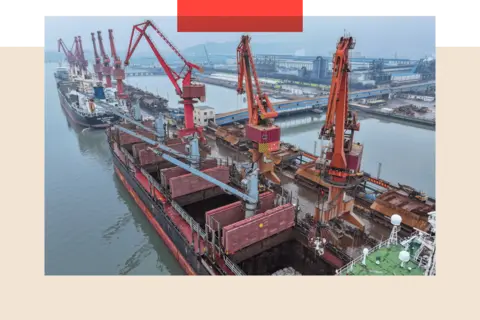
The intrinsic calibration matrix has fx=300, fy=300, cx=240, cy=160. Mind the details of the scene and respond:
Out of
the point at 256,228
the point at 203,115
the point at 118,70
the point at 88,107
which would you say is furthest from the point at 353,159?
the point at 118,70

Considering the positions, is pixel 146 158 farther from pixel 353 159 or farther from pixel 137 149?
pixel 353 159

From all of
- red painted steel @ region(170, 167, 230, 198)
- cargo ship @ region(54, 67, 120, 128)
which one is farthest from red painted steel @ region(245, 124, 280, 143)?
cargo ship @ region(54, 67, 120, 128)

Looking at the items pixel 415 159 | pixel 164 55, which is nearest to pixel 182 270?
pixel 164 55

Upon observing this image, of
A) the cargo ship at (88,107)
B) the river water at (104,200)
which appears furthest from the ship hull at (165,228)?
the cargo ship at (88,107)

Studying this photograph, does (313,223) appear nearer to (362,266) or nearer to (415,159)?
(362,266)

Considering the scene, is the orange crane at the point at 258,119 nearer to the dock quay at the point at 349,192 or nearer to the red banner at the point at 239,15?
the dock quay at the point at 349,192

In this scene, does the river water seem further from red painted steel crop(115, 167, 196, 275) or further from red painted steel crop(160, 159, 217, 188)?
red painted steel crop(160, 159, 217, 188)
